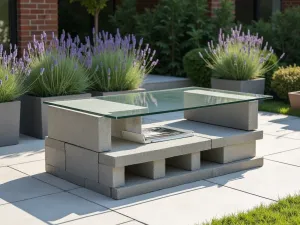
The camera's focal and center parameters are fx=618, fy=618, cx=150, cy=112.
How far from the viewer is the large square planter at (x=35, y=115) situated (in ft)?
24.9

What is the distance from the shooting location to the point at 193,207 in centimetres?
514

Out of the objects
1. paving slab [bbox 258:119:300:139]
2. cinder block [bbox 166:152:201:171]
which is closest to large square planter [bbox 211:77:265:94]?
paving slab [bbox 258:119:300:139]

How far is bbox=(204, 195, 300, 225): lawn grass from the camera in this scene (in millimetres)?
4684

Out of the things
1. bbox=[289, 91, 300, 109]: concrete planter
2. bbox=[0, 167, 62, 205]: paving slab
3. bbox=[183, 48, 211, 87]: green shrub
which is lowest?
bbox=[0, 167, 62, 205]: paving slab

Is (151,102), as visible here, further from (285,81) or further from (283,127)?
(285,81)

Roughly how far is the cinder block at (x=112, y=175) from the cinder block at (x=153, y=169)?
342 mm

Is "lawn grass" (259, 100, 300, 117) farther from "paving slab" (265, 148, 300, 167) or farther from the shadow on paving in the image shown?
the shadow on paving

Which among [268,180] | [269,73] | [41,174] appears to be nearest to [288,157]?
[268,180]

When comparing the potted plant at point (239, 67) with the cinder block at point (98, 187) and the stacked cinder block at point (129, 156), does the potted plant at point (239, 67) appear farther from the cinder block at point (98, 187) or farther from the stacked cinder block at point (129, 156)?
the cinder block at point (98, 187)

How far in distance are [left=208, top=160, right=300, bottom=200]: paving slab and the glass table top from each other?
2.40 ft

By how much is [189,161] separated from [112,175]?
36.6 inches

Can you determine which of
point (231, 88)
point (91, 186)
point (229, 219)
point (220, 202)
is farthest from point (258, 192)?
point (231, 88)

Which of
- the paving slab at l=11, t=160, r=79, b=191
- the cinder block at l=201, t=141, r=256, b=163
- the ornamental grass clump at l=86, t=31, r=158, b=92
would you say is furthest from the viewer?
the ornamental grass clump at l=86, t=31, r=158, b=92

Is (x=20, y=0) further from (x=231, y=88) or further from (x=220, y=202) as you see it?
(x=220, y=202)
